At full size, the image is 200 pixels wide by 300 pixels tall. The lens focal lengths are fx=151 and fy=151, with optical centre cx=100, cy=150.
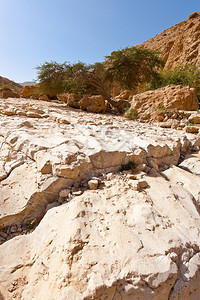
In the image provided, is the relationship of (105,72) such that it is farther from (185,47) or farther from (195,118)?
(185,47)

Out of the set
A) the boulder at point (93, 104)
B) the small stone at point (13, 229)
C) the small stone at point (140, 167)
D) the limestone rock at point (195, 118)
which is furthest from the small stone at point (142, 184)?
the boulder at point (93, 104)

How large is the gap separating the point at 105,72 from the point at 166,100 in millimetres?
4066

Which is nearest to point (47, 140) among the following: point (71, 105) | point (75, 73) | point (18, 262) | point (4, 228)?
point (4, 228)

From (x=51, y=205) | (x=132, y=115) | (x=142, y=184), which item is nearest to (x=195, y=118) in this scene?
(x=132, y=115)

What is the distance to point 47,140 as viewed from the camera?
2156mm

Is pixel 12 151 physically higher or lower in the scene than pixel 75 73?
lower

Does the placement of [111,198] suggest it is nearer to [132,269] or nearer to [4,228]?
[132,269]

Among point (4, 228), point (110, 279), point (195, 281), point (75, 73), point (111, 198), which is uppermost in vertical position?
point (75, 73)

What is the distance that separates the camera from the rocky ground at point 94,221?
918mm

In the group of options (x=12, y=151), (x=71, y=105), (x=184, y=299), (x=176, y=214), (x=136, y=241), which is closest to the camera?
(x=184, y=299)

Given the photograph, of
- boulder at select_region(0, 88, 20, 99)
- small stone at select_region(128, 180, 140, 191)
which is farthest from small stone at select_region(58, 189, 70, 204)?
boulder at select_region(0, 88, 20, 99)

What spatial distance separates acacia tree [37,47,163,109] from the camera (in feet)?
23.9

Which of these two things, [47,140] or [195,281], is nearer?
[195,281]

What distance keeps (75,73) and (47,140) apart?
21.1 ft
